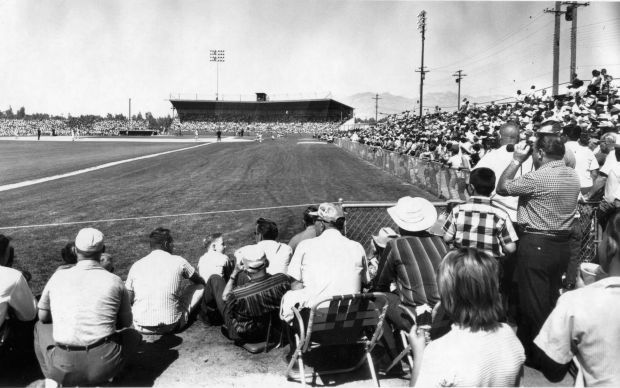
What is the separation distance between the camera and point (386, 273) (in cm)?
400

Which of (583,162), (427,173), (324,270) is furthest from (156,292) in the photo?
(427,173)

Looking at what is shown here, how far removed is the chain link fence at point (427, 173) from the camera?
11.0 meters

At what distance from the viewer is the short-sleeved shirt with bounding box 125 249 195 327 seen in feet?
15.7

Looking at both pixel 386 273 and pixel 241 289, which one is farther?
pixel 241 289

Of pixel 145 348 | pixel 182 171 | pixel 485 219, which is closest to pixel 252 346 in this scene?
pixel 145 348

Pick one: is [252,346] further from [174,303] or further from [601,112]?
[601,112]

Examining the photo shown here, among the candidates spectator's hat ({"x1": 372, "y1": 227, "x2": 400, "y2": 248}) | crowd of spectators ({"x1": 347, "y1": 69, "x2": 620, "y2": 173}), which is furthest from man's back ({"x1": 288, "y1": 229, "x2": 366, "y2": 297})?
crowd of spectators ({"x1": 347, "y1": 69, "x2": 620, "y2": 173})

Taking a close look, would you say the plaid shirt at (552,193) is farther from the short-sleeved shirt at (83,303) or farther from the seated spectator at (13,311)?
the seated spectator at (13,311)

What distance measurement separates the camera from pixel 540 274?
4.18 metres

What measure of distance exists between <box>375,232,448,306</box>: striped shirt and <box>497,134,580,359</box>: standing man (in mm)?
871

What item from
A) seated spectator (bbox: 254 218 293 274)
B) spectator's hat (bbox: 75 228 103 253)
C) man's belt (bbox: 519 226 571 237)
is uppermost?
man's belt (bbox: 519 226 571 237)

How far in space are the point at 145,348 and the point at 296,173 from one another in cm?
1722

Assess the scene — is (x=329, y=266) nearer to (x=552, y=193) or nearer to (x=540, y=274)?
(x=540, y=274)

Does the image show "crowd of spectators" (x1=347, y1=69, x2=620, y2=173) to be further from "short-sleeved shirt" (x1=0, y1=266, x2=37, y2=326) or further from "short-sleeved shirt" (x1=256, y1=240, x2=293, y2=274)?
"short-sleeved shirt" (x1=0, y1=266, x2=37, y2=326)
